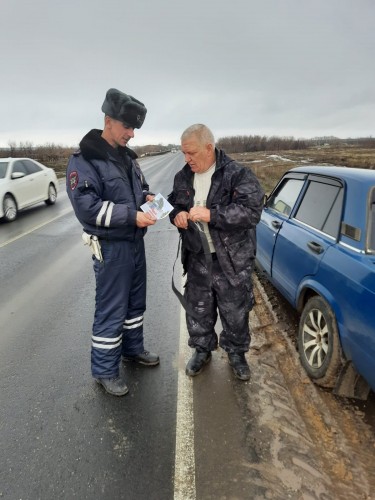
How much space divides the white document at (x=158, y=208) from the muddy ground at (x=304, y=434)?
61.7 inches

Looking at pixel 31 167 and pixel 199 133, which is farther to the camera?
pixel 31 167

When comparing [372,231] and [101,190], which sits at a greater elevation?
[101,190]

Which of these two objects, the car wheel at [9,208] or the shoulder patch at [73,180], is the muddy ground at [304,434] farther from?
the car wheel at [9,208]

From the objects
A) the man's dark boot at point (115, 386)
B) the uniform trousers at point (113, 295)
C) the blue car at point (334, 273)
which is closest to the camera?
the blue car at point (334, 273)

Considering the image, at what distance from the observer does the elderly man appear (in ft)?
8.38

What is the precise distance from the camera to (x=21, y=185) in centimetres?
1002

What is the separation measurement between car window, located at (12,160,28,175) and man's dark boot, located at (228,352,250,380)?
30.0 ft

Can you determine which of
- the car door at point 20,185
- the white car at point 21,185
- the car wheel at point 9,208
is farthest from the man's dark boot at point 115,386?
the car door at point 20,185

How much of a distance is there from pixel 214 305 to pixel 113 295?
87 cm

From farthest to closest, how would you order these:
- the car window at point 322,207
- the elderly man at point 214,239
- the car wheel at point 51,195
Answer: the car wheel at point 51,195 < the car window at point 322,207 < the elderly man at point 214,239

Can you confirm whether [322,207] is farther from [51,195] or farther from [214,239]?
[51,195]

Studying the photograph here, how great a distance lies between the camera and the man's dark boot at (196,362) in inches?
120

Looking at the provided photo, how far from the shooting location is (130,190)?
268cm

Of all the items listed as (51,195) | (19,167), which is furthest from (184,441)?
(51,195)
